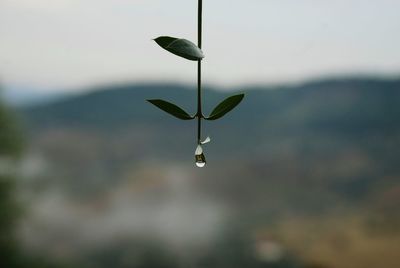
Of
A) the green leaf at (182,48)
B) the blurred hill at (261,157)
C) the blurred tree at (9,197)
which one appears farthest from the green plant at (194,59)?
the blurred tree at (9,197)

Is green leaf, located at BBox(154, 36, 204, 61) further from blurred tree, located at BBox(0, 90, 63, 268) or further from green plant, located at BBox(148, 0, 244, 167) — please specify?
blurred tree, located at BBox(0, 90, 63, 268)

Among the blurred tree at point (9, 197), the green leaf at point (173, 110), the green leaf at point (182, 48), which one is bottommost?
the blurred tree at point (9, 197)

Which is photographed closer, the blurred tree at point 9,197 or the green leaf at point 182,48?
the green leaf at point 182,48

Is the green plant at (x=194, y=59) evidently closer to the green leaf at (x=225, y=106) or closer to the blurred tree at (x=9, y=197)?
the green leaf at (x=225, y=106)

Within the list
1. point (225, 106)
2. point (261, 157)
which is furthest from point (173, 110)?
point (261, 157)

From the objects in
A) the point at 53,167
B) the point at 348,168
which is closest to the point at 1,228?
the point at 53,167

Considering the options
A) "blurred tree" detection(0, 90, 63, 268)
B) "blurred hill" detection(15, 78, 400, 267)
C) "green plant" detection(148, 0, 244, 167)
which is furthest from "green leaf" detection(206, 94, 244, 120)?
"blurred tree" detection(0, 90, 63, 268)

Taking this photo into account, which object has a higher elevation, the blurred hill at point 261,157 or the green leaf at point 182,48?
the green leaf at point 182,48
